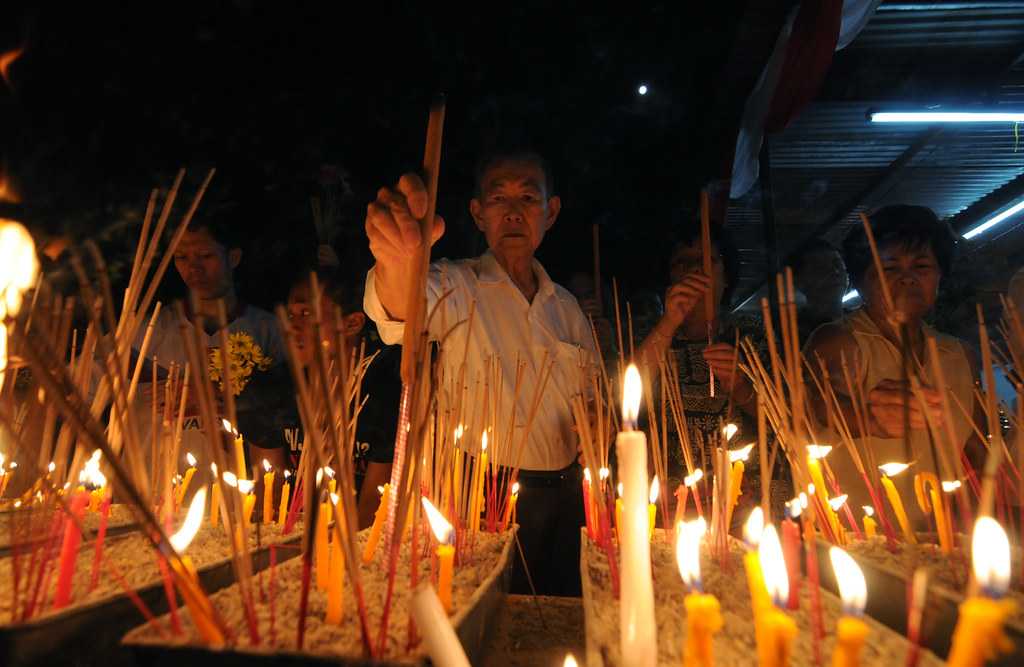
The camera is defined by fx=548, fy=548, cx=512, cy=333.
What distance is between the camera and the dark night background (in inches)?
124

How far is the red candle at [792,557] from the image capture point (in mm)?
609

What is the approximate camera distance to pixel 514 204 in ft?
→ 5.22

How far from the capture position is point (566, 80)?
4918 millimetres

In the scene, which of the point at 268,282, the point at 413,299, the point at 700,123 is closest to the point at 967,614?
the point at 413,299

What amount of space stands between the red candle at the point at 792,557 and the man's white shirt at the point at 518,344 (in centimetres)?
88

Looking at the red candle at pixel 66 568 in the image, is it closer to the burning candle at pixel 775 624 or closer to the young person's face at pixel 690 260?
the burning candle at pixel 775 624

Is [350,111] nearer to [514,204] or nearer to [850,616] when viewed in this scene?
[514,204]

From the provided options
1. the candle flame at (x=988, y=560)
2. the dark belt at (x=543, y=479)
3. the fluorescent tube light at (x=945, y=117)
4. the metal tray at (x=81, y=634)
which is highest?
the fluorescent tube light at (x=945, y=117)

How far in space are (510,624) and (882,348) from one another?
131cm

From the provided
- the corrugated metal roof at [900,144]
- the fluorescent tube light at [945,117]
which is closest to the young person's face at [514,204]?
the corrugated metal roof at [900,144]

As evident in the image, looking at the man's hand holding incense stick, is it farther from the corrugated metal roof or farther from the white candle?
the corrugated metal roof

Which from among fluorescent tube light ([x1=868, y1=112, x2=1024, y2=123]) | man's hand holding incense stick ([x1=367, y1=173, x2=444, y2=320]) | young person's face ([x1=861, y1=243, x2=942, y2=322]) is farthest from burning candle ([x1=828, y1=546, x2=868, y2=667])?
fluorescent tube light ([x1=868, y1=112, x2=1024, y2=123])

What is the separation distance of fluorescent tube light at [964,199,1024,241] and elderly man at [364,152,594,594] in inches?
152

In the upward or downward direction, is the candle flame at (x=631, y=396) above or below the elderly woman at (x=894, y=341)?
below
